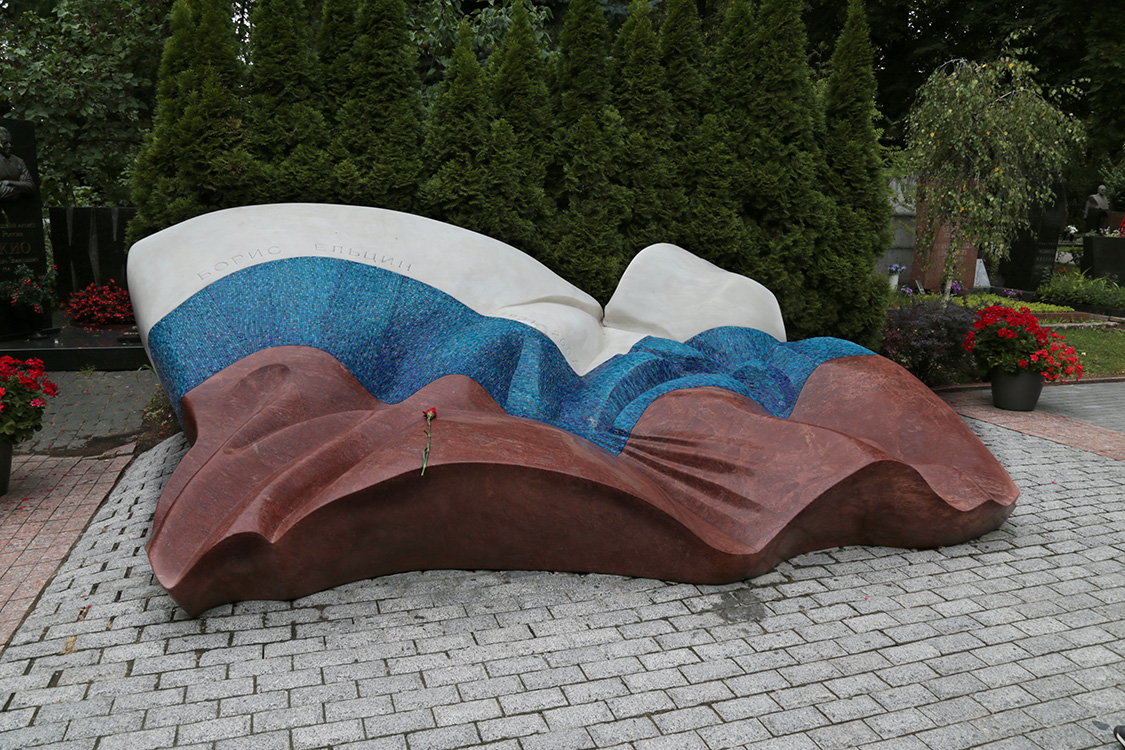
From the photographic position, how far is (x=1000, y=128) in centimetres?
1105

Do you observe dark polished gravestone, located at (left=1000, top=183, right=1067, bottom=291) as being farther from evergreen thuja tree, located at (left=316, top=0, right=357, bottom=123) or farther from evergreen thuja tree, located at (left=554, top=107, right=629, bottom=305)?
evergreen thuja tree, located at (left=316, top=0, right=357, bottom=123)

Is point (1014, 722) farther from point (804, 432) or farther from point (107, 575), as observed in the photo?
point (107, 575)

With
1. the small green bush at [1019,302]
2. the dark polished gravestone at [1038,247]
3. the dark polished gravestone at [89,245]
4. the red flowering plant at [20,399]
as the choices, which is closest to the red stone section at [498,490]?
the red flowering plant at [20,399]

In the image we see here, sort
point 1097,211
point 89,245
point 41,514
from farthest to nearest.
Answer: point 1097,211, point 89,245, point 41,514

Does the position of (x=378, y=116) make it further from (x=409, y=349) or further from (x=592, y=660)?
(x=592, y=660)

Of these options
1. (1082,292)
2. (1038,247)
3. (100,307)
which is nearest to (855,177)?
(100,307)

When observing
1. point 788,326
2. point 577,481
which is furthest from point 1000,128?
point 577,481

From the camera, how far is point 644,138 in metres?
7.06

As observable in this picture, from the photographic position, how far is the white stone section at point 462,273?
5.38 m

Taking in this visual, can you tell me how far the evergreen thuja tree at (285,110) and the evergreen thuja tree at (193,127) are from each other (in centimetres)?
15

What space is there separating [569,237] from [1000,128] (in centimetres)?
744

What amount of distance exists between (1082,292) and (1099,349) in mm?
4067

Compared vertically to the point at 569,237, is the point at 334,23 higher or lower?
higher

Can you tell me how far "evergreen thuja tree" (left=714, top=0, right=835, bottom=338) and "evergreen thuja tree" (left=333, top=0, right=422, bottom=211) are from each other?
275cm
